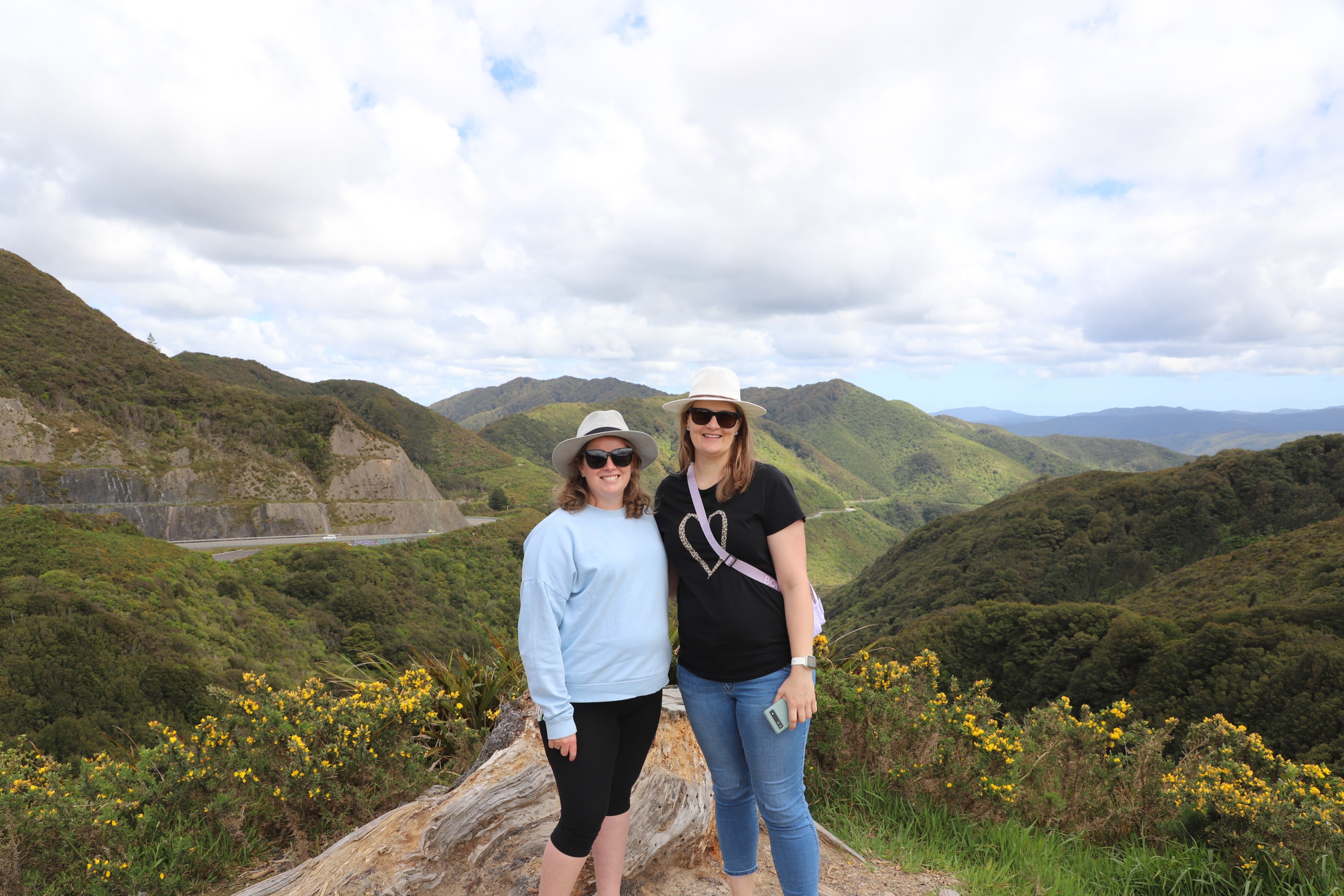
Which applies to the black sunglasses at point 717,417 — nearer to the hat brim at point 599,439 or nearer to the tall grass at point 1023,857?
the hat brim at point 599,439

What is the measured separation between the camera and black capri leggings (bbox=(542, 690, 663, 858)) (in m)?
2.23

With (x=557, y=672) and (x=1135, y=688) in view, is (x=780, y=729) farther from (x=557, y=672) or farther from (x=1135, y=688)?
(x=1135, y=688)

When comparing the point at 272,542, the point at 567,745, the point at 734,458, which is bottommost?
the point at 272,542

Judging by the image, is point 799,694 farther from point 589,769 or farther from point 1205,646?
point 1205,646

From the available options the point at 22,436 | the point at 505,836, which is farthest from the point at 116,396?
the point at 505,836

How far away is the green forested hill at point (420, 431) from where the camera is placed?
92438 mm

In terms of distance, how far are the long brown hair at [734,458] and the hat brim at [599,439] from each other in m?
0.12

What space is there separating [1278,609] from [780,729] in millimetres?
30532

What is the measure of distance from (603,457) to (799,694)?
1072mm

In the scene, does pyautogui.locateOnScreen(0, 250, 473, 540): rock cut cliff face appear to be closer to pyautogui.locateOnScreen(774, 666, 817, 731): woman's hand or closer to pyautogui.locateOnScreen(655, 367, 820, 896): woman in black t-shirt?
pyautogui.locateOnScreen(655, 367, 820, 896): woman in black t-shirt

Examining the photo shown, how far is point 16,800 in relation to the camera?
3254 mm

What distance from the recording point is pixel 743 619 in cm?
231

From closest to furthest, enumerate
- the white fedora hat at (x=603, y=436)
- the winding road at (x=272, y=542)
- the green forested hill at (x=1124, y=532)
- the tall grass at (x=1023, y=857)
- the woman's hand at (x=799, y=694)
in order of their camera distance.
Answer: the woman's hand at (x=799, y=694) < the white fedora hat at (x=603, y=436) < the tall grass at (x=1023, y=857) < the winding road at (x=272, y=542) < the green forested hill at (x=1124, y=532)

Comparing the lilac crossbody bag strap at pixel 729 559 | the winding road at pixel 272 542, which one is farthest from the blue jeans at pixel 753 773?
the winding road at pixel 272 542
